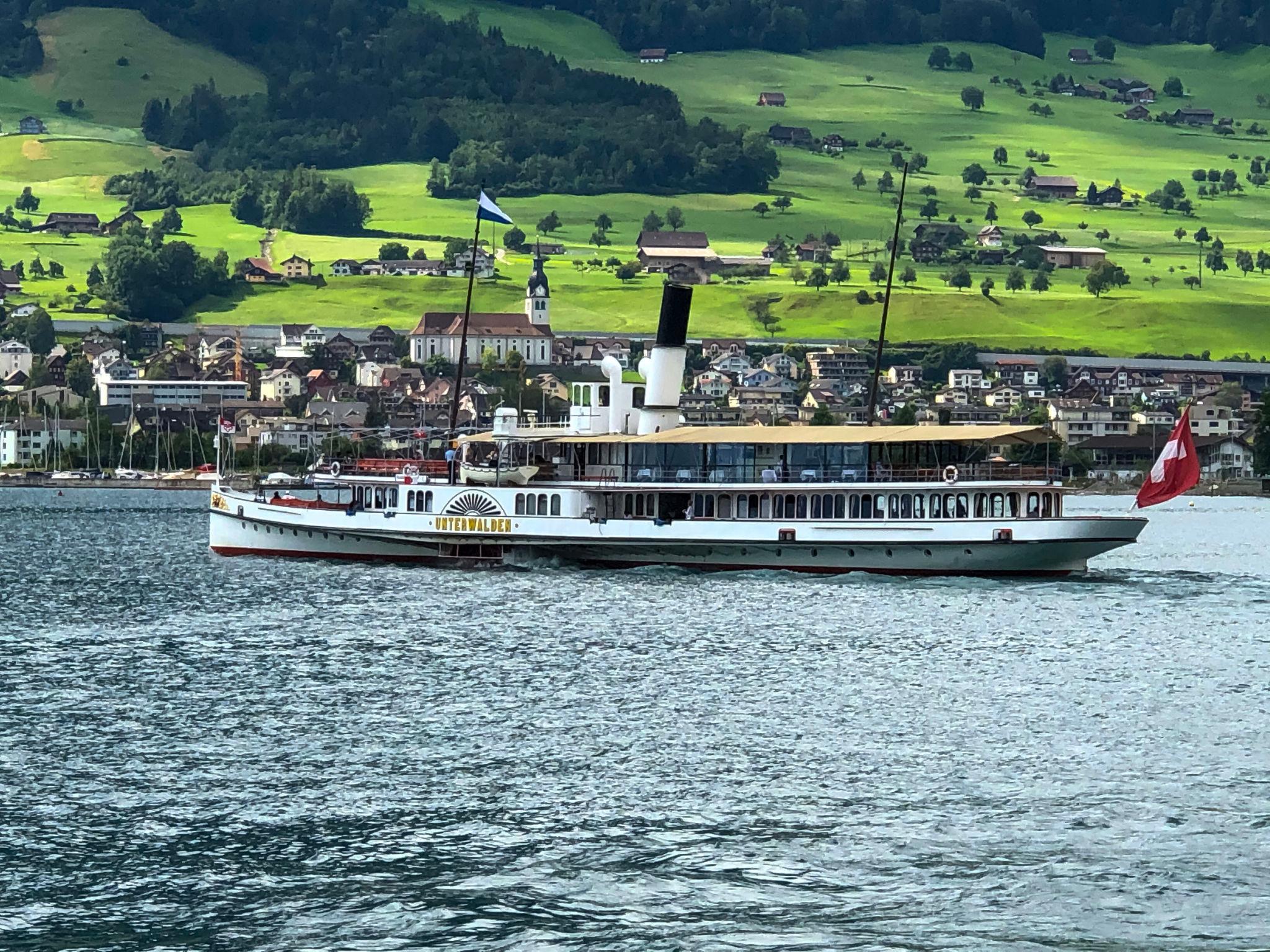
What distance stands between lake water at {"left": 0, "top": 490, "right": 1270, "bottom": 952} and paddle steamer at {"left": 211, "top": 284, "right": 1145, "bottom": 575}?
15.8 ft

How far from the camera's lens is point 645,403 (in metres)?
88.5

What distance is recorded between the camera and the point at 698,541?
80625mm

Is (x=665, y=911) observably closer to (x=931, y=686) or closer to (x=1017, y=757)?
(x=1017, y=757)

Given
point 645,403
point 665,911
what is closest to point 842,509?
point 645,403

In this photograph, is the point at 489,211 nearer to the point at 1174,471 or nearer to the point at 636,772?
the point at 1174,471

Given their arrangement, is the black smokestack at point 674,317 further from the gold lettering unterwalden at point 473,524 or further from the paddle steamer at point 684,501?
the gold lettering unterwalden at point 473,524

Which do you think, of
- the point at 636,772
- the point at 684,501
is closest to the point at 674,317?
the point at 684,501

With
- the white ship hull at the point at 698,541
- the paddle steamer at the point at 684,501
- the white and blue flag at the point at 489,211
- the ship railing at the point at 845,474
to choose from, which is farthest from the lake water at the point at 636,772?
the white and blue flag at the point at 489,211

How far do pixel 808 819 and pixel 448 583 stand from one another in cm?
4135

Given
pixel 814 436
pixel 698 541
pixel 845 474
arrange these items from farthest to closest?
1. pixel 814 436
2. pixel 698 541
3. pixel 845 474

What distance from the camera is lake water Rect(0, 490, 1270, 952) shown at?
32625 mm

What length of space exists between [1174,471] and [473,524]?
85.2ft

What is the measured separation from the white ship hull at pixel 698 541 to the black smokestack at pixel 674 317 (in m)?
9.43

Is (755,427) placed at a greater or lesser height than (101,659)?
greater
